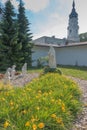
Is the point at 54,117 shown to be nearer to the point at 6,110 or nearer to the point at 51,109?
the point at 51,109

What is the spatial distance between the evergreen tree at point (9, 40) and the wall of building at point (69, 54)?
22.1 ft

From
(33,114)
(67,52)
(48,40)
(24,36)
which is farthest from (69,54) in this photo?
(33,114)

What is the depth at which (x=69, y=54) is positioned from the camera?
2756 centimetres

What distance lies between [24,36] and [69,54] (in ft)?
23.7

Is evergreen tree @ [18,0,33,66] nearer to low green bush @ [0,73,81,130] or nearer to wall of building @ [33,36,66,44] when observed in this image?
low green bush @ [0,73,81,130]

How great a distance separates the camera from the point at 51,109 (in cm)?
440

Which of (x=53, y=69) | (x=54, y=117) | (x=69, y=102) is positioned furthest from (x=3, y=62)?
(x=54, y=117)

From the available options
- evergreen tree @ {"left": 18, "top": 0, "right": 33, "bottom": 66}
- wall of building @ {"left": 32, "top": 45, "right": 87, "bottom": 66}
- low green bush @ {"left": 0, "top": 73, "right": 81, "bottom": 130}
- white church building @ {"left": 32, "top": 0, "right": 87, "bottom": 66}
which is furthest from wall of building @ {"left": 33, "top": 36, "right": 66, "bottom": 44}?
low green bush @ {"left": 0, "top": 73, "right": 81, "bottom": 130}

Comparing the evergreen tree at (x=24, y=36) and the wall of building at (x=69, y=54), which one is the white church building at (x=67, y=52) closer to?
the wall of building at (x=69, y=54)

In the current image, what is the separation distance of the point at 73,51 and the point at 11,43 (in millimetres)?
9046

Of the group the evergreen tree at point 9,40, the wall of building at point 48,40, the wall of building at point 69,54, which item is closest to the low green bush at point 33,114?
the evergreen tree at point 9,40

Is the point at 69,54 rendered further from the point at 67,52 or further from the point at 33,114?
the point at 33,114

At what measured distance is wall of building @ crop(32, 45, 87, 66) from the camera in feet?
83.3

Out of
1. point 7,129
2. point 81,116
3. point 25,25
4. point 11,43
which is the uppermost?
point 25,25
